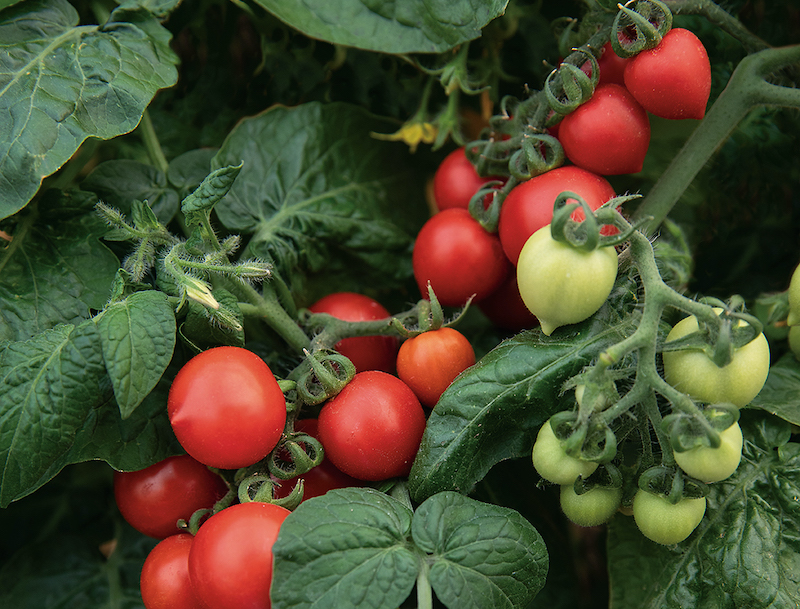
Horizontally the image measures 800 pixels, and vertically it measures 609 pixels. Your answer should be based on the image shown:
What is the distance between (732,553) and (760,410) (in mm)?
175

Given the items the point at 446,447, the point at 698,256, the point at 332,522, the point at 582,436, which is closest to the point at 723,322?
the point at 582,436

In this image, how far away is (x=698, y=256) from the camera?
1.06 metres

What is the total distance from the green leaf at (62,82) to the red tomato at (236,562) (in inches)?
16.2

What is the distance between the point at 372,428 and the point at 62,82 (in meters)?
0.53

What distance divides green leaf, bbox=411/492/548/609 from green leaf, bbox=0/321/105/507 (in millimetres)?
356

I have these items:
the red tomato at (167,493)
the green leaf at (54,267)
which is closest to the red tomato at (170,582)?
the red tomato at (167,493)

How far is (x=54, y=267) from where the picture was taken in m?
0.79

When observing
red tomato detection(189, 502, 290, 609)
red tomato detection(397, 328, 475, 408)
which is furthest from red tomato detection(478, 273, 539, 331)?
red tomato detection(189, 502, 290, 609)

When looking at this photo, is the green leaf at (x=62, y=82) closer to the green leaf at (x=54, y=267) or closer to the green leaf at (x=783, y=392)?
the green leaf at (x=54, y=267)

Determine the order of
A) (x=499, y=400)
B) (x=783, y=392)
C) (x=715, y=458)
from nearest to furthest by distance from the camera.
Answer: (x=715, y=458) → (x=499, y=400) → (x=783, y=392)

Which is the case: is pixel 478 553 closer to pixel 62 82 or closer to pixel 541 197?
pixel 541 197

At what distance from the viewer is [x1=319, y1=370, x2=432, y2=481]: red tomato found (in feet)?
2.24

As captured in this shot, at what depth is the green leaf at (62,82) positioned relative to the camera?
69cm

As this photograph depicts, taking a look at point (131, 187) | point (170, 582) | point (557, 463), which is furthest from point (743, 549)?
point (131, 187)
